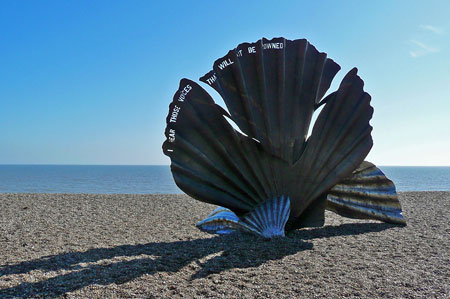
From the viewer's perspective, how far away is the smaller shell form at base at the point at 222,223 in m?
6.23

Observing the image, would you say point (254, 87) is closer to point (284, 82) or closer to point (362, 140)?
point (284, 82)

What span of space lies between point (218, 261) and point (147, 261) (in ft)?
2.89

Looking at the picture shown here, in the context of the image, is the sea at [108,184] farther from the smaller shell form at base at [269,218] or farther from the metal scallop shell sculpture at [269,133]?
the smaller shell form at base at [269,218]

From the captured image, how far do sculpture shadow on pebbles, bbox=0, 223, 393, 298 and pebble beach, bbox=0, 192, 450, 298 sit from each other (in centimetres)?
1

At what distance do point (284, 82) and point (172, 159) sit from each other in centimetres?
225

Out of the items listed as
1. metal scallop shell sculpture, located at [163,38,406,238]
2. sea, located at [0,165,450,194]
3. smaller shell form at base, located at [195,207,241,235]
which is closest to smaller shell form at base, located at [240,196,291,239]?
metal scallop shell sculpture, located at [163,38,406,238]

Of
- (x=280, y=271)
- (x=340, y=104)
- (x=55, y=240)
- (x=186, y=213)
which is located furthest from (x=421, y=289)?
(x=186, y=213)

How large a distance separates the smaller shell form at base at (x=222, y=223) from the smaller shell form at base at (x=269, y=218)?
28 centimetres

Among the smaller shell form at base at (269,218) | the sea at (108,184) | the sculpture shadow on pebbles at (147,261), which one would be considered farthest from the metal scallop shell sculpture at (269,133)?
the sea at (108,184)

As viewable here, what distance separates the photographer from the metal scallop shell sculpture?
5867 mm

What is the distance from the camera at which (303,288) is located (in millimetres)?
3604

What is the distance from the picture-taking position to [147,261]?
452cm

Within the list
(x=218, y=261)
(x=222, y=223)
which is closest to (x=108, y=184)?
(x=222, y=223)

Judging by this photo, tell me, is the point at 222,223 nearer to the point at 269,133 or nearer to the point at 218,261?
the point at 269,133
